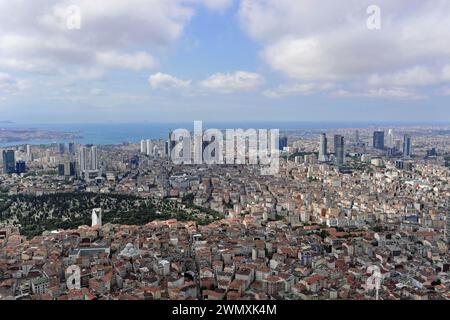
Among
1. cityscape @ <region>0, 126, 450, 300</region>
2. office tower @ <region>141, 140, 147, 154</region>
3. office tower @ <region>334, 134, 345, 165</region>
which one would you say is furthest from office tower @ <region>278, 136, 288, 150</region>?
office tower @ <region>141, 140, 147, 154</region>

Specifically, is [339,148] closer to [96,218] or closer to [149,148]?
[149,148]

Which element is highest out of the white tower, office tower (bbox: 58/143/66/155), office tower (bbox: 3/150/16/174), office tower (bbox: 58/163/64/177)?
office tower (bbox: 58/143/66/155)

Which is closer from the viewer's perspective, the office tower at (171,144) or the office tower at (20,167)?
the office tower at (171,144)

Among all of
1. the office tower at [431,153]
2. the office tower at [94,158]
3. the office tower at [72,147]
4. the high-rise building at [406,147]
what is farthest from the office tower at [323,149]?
the office tower at [72,147]

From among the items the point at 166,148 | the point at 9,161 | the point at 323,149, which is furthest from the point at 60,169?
the point at 323,149

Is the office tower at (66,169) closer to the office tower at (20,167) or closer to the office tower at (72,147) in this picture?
the office tower at (20,167)

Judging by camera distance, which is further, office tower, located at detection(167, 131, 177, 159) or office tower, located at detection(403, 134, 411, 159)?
office tower, located at detection(403, 134, 411, 159)

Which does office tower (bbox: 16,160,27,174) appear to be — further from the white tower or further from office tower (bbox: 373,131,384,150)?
office tower (bbox: 373,131,384,150)

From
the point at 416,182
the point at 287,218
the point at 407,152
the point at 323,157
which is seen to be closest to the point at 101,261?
the point at 287,218
